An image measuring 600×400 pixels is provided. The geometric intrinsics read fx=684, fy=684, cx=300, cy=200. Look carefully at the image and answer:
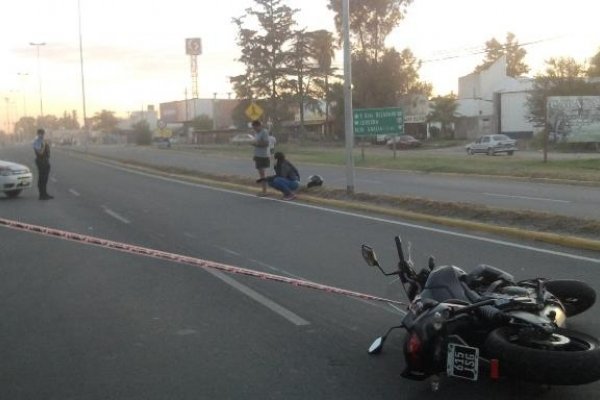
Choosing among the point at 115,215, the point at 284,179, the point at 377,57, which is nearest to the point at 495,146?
the point at 377,57

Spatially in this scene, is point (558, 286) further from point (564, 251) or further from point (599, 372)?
point (564, 251)

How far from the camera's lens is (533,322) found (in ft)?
12.5

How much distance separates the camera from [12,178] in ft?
57.6

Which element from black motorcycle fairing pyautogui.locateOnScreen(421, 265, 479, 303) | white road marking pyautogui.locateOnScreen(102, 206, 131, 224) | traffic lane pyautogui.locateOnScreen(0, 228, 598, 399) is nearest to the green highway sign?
white road marking pyautogui.locateOnScreen(102, 206, 131, 224)

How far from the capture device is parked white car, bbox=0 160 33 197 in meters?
17.5

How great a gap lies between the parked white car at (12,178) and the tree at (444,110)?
55686 millimetres

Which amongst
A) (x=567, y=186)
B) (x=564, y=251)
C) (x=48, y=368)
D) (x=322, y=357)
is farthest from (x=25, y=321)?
(x=567, y=186)

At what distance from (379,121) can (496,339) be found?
27.8 m

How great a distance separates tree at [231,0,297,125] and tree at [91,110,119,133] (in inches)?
4026

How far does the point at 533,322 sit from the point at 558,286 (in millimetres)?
1330

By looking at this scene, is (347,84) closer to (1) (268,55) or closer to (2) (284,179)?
(2) (284,179)

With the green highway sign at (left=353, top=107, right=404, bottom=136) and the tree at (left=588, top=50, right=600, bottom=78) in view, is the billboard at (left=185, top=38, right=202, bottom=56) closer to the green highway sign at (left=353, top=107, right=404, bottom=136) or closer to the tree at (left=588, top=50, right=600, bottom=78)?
the tree at (left=588, top=50, right=600, bottom=78)

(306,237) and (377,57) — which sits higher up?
(377,57)

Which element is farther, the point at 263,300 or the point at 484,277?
the point at 263,300
